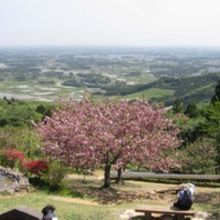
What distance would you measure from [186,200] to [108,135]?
787cm

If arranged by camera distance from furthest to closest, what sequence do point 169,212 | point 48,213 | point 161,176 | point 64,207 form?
point 161,176 < point 64,207 < point 169,212 < point 48,213

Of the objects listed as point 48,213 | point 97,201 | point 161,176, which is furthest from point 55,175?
point 48,213

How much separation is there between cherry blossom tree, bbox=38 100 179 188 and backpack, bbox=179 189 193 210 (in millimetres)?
7678

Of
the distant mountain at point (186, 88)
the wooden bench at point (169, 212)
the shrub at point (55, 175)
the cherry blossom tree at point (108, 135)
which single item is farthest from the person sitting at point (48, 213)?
the distant mountain at point (186, 88)

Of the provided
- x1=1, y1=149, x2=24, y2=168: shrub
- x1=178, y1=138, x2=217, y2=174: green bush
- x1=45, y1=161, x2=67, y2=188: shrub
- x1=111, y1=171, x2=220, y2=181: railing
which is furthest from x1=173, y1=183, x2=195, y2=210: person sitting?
x1=178, y1=138, x2=217, y2=174: green bush

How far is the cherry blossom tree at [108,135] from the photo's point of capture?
24094 millimetres

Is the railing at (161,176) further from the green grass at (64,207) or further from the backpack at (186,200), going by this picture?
the backpack at (186,200)

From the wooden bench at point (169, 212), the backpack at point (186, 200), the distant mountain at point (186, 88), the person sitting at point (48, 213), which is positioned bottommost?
the distant mountain at point (186, 88)

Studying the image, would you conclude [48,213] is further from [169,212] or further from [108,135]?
[108,135]

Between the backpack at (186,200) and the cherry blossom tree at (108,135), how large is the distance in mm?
7678

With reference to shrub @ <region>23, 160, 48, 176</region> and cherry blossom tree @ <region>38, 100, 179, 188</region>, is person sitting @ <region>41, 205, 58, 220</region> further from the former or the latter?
cherry blossom tree @ <region>38, 100, 179, 188</region>

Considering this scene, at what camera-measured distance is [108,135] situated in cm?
2372

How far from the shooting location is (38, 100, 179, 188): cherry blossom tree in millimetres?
24094

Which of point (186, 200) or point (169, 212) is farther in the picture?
point (186, 200)
